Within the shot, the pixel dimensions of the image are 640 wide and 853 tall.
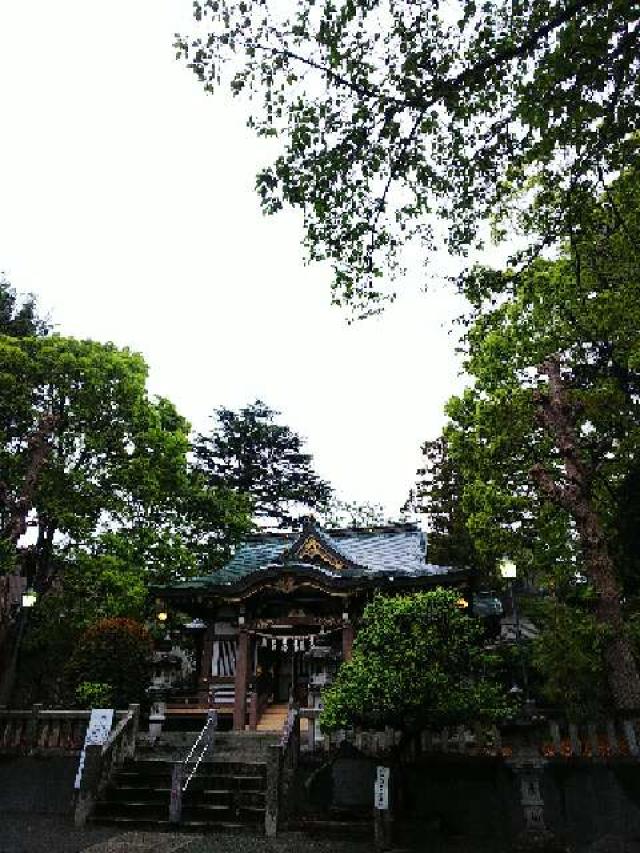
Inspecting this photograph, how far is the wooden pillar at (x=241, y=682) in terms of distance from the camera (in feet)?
52.6

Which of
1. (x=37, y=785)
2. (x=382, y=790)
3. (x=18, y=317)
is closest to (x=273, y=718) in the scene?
(x=37, y=785)

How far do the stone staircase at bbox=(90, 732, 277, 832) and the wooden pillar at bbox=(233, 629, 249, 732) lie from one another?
3.47m

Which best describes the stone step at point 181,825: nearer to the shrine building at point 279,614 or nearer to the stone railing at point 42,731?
the stone railing at point 42,731

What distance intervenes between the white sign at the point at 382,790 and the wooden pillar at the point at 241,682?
811 centimetres

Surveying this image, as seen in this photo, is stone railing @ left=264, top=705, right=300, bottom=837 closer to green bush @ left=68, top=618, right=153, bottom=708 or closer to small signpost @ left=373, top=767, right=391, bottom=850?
small signpost @ left=373, top=767, right=391, bottom=850

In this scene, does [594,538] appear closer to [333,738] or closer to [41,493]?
[333,738]

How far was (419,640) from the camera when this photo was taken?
9.30 metres

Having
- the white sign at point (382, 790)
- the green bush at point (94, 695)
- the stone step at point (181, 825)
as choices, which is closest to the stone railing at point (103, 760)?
the stone step at point (181, 825)

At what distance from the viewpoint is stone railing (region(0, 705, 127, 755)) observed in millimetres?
11602

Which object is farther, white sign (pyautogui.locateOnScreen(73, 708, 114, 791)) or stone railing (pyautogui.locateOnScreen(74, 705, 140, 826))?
white sign (pyautogui.locateOnScreen(73, 708, 114, 791))

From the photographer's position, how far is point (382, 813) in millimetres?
8477

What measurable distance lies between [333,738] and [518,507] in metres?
7.54

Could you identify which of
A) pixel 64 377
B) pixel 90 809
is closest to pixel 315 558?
pixel 90 809

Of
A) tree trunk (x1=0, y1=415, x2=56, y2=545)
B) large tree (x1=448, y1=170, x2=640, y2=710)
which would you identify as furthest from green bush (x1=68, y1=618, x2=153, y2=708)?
large tree (x1=448, y1=170, x2=640, y2=710)
